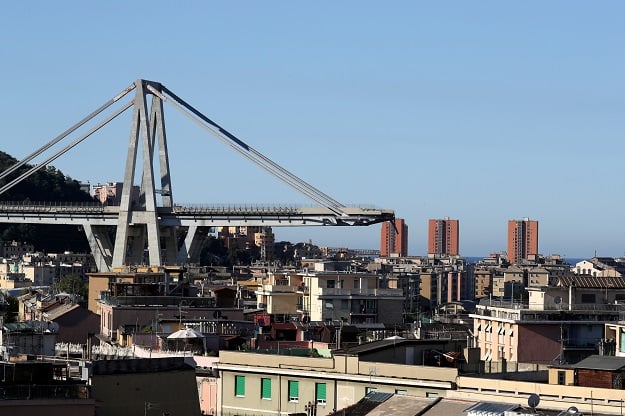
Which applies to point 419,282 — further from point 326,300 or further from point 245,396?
point 245,396

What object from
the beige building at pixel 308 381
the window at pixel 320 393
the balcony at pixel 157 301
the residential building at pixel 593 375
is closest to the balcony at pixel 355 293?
the balcony at pixel 157 301

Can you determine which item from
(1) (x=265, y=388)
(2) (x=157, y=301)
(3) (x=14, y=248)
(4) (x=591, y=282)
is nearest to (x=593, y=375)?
(1) (x=265, y=388)

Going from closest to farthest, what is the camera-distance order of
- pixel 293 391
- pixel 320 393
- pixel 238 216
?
pixel 320 393, pixel 293 391, pixel 238 216

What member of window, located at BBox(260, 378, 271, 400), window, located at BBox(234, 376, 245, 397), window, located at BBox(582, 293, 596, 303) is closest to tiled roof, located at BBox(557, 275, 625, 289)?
window, located at BBox(582, 293, 596, 303)

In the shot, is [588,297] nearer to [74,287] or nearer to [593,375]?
[593,375]

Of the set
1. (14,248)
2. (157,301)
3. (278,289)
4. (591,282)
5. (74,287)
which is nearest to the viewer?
(591,282)

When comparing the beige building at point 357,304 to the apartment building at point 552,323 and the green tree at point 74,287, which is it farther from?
the green tree at point 74,287

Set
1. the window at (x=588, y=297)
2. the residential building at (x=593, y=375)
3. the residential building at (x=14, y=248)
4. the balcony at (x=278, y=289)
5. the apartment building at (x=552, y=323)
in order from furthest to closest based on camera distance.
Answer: the residential building at (x=14, y=248), the balcony at (x=278, y=289), the window at (x=588, y=297), the apartment building at (x=552, y=323), the residential building at (x=593, y=375)
